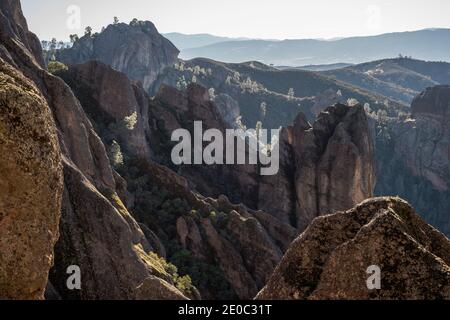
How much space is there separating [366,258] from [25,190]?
12479mm

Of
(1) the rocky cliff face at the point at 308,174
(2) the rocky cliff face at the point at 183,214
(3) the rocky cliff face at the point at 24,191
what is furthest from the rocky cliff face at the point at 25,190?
(1) the rocky cliff face at the point at 308,174

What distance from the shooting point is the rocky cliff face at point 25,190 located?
17.3m

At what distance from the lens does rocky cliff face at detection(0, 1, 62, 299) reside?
17266 mm

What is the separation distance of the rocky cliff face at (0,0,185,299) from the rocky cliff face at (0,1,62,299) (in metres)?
0.03

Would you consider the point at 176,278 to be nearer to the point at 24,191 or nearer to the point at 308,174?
the point at 24,191

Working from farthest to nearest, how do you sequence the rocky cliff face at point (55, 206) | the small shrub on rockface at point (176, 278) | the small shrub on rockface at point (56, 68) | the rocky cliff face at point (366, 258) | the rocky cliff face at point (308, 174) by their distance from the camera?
1. the small shrub on rockface at point (56, 68)
2. the rocky cliff face at point (308, 174)
3. the small shrub on rockface at point (176, 278)
4. the rocky cliff face at point (55, 206)
5. the rocky cliff face at point (366, 258)

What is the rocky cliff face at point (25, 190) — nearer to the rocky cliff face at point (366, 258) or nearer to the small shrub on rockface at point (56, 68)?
the rocky cliff face at point (366, 258)

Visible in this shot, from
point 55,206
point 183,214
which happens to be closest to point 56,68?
point 183,214

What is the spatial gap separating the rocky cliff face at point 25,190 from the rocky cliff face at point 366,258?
8.86m

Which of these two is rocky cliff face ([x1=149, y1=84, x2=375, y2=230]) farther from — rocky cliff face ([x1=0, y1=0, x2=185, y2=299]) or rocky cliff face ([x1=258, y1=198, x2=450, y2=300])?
rocky cliff face ([x1=258, y1=198, x2=450, y2=300])

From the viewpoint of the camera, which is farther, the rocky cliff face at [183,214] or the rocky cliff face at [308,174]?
the rocky cliff face at [308,174]

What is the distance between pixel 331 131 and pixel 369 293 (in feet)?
319

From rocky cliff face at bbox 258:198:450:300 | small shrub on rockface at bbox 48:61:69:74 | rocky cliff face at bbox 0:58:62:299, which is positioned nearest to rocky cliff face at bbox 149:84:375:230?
small shrub on rockface at bbox 48:61:69:74
